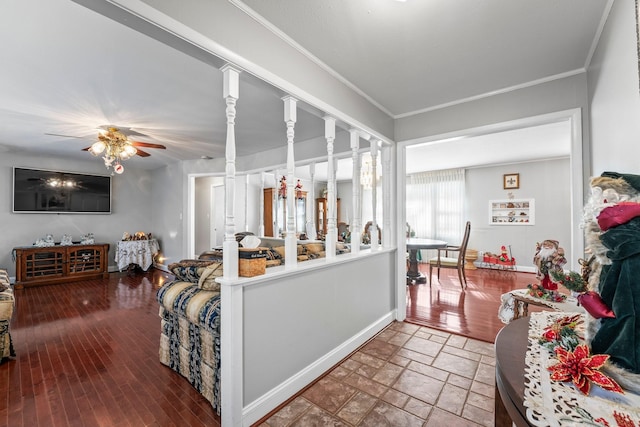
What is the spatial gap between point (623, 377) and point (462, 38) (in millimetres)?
2022

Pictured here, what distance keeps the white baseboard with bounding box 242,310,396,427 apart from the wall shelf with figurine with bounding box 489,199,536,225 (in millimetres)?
5039

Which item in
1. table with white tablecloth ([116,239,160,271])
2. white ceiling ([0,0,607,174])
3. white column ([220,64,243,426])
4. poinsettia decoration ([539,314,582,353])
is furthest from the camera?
table with white tablecloth ([116,239,160,271])

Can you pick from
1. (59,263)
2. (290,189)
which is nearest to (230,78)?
(290,189)

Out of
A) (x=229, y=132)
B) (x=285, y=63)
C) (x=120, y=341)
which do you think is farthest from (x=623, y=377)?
(x=120, y=341)

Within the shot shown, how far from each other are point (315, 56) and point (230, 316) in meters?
1.92

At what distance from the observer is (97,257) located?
5531mm

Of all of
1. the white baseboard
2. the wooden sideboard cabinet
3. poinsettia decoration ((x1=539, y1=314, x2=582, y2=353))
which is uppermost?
poinsettia decoration ((x1=539, y1=314, x2=582, y2=353))

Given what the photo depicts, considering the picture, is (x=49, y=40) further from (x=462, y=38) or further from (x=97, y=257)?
(x=97, y=257)

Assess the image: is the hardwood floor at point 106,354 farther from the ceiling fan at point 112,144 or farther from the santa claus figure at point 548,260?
the ceiling fan at point 112,144

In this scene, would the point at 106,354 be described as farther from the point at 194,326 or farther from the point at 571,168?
the point at 571,168

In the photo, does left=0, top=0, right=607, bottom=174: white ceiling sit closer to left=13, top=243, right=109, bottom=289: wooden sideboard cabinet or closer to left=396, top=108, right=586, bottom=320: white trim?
left=396, top=108, right=586, bottom=320: white trim

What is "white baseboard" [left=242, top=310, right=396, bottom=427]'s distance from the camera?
5.41 ft

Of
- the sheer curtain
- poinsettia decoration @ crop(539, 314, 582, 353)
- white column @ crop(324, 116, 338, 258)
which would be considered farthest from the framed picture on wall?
poinsettia decoration @ crop(539, 314, 582, 353)

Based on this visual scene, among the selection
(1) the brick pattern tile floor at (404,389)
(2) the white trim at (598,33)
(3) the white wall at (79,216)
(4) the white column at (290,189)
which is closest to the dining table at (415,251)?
(1) the brick pattern tile floor at (404,389)
